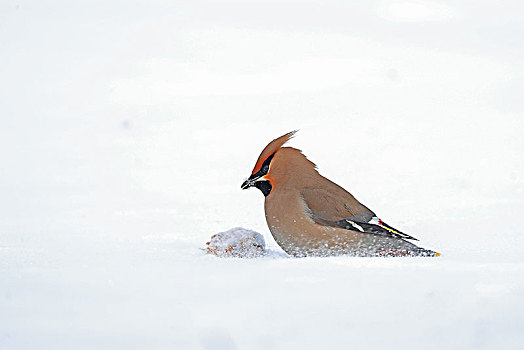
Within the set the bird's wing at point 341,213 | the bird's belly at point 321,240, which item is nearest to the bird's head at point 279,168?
the bird's wing at point 341,213

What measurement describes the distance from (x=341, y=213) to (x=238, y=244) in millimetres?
653

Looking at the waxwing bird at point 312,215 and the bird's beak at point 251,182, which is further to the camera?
the bird's beak at point 251,182

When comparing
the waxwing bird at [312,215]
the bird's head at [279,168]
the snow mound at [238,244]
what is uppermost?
the bird's head at [279,168]

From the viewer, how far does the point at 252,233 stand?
16.7 ft

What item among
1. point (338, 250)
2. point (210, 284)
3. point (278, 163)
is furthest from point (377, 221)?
point (210, 284)

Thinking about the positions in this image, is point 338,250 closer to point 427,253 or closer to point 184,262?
point 427,253

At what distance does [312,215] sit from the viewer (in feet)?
16.3

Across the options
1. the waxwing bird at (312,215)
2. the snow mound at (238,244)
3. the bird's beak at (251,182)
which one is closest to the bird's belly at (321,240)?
the waxwing bird at (312,215)

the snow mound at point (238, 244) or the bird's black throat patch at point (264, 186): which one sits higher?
the bird's black throat patch at point (264, 186)

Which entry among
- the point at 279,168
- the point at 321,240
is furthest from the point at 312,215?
the point at 279,168

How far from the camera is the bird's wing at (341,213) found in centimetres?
499

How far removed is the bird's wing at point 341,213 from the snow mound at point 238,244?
0.38 m

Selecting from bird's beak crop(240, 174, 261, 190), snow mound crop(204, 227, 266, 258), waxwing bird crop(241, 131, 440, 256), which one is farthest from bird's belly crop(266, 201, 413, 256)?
bird's beak crop(240, 174, 261, 190)

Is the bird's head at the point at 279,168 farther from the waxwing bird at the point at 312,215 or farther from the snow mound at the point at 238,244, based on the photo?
the snow mound at the point at 238,244
